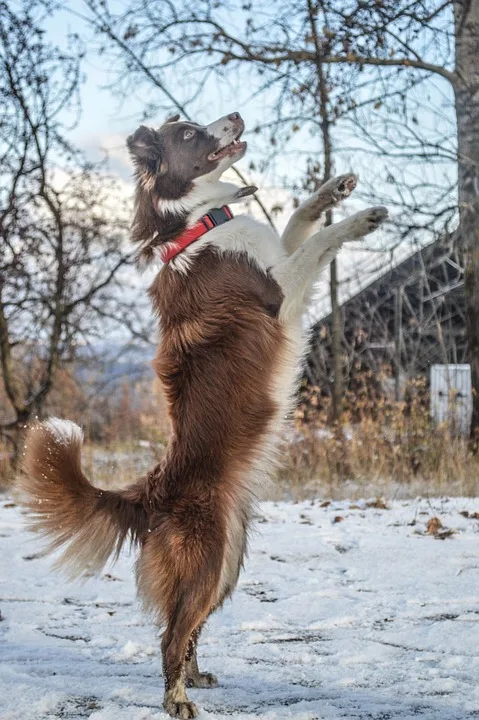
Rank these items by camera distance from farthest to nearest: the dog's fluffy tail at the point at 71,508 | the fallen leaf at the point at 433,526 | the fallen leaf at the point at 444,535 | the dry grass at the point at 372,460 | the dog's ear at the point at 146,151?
the dry grass at the point at 372,460 < the fallen leaf at the point at 433,526 < the fallen leaf at the point at 444,535 < the dog's ear at the point at 146,151 < the dog's fluffy tail at the point at 71,508

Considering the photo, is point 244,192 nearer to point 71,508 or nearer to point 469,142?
point 71,508

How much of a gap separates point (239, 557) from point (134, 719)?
2.54 ft

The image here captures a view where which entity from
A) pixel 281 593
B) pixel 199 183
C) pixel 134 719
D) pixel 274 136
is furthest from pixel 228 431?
pixel 274 136

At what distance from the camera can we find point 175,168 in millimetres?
3717

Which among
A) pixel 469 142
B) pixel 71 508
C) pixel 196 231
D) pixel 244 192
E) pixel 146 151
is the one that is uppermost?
pixel 469 142

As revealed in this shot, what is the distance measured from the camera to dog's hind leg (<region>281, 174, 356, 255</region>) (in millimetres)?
3648

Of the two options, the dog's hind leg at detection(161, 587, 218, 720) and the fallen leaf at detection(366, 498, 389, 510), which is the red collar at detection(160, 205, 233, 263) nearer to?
the dog's hind leg at detection(161, 587, 218, 720)

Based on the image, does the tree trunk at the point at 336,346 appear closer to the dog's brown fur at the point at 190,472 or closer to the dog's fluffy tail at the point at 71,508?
the dog's brown fur at the point at 190,472

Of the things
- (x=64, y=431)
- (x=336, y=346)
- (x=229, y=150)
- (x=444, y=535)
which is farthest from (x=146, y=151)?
(x=336, y=346)

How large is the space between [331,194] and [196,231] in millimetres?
715

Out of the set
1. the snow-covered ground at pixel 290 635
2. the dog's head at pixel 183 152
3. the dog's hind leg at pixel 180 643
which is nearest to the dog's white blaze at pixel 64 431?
the snow-covered ground at pixel 290 635

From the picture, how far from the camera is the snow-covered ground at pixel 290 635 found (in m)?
2.76

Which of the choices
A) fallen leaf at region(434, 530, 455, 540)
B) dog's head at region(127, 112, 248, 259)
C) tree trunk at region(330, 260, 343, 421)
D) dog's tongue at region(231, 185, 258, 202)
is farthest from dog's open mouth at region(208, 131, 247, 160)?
tree trunk at region(330, 260, 343, 421)

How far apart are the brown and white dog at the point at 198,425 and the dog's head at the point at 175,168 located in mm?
11
